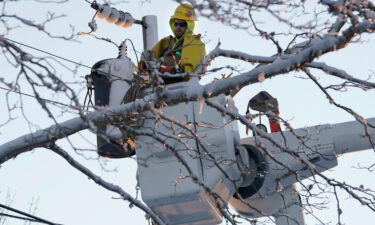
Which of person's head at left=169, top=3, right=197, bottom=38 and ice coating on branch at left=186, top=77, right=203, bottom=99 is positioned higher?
person's head at left=169, top=3, right=197, bottom=38

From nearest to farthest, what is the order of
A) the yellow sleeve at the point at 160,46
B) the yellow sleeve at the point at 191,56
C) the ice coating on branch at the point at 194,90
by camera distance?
1. the ice coating on branch at the point at 194,90
2. the yellow sleeve at the point at 191,56
3. the yellow sleeve at the point at 160,46

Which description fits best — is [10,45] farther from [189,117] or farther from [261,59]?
[189,117]

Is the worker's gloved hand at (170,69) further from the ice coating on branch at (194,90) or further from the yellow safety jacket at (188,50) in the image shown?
the ice coating on branch at (194,90)

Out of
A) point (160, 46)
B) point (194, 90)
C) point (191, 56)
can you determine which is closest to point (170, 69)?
point (191, 56)

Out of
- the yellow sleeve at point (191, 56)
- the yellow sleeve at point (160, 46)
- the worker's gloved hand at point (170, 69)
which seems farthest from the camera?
the yellow sleeve at point (160, 46)

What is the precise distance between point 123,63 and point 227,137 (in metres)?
1.13

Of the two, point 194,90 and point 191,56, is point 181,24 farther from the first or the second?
point 194,90

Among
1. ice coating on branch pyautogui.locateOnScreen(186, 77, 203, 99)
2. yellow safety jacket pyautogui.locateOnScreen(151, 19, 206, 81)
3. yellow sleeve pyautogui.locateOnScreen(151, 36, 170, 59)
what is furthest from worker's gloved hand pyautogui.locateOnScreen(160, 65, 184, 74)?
ice coating on branch pyautogui.locateOnScreen(186, 77, 203, 99)

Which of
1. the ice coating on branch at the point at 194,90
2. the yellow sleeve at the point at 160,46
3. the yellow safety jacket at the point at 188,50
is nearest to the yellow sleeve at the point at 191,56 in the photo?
the yellow safety jacket at the point at 188,50

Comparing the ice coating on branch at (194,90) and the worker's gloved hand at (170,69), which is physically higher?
the worker's gloved hand at (170,69)

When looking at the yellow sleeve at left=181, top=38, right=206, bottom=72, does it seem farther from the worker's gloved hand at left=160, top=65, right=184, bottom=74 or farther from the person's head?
the person's head

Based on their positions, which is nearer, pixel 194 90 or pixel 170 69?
pixel 194 90

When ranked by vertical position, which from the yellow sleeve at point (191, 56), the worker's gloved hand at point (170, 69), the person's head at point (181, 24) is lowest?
the worker's gloved hand at point (170, 69)

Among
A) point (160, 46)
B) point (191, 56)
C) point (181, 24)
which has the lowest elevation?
point (191, 56)
